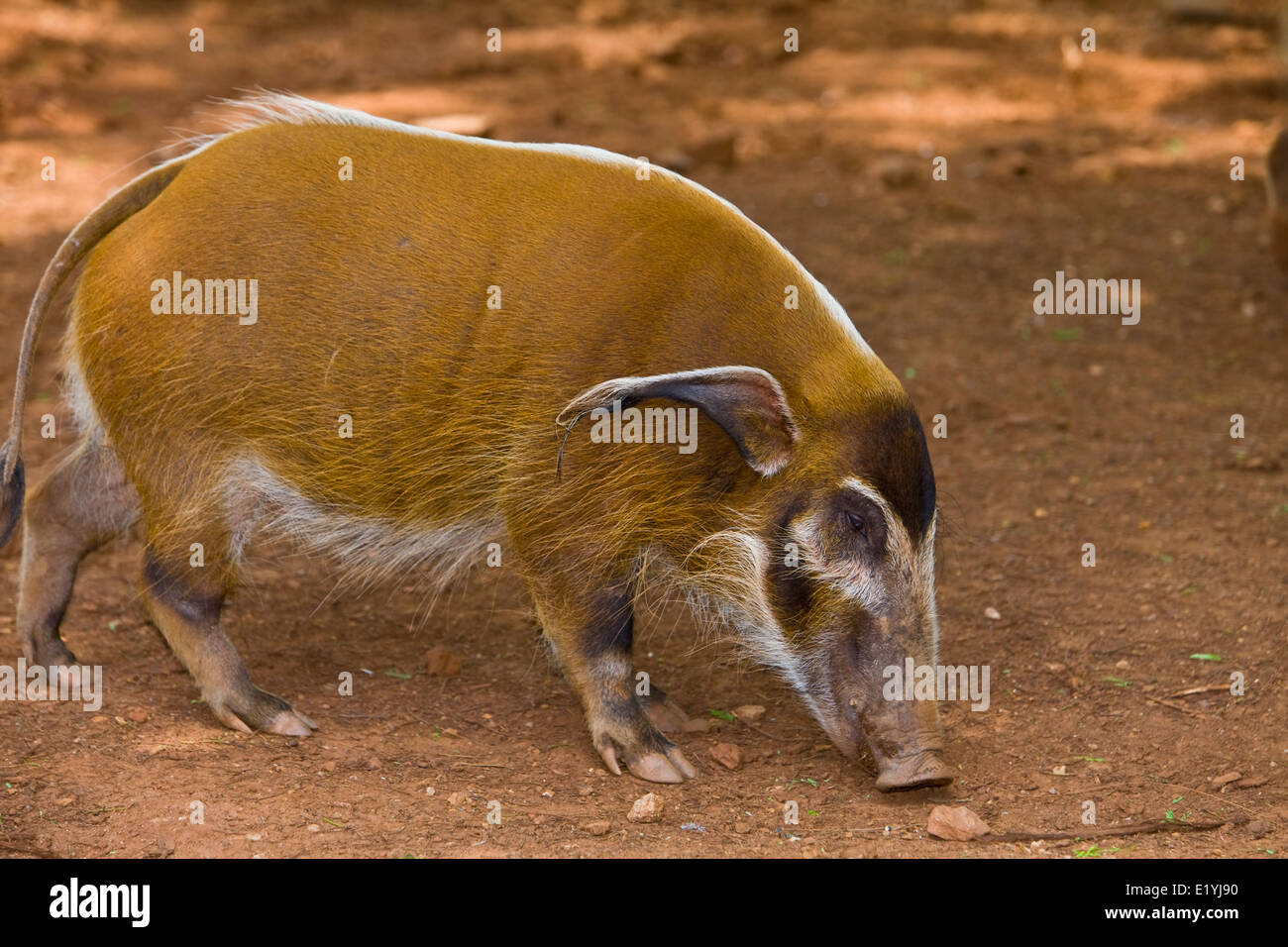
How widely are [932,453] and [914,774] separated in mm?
2535

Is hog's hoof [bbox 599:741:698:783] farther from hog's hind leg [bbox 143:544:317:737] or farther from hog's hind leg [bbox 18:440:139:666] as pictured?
hog's hind leg [bbox 18:440:139:666]

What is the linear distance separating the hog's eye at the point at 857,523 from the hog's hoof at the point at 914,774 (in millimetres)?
630

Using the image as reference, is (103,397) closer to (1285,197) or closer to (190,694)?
(190,694)

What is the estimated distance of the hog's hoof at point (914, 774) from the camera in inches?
167

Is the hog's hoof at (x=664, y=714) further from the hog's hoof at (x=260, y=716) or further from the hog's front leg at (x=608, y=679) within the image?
the hog's hoof at (x=260, y=716)

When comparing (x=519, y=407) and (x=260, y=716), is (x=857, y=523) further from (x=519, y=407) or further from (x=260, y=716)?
(x=260, y=716)

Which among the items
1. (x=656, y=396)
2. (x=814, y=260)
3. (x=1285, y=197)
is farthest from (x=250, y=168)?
(x=1285, y=197)

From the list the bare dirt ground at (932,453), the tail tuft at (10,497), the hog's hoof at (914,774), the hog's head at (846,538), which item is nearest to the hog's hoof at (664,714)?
the bare dirt ground at (932,453)

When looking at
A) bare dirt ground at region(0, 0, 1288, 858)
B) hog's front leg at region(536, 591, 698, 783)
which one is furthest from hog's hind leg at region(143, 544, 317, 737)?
hog's front leg at region(536, 591, 698, 783)

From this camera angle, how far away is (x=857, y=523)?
4262mm

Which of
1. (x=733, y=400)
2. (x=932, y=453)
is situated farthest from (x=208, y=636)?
(x=932, y=453)

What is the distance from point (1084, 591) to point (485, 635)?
217 centimetres

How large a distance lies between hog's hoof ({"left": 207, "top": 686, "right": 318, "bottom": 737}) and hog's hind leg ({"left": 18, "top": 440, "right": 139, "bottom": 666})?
0.62 m

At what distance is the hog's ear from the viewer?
163 inches
